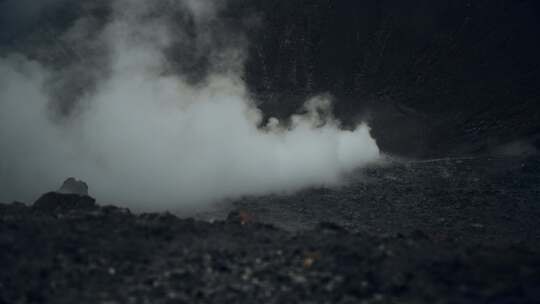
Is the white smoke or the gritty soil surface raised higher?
the white smoke

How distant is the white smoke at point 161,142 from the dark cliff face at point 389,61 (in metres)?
1.02

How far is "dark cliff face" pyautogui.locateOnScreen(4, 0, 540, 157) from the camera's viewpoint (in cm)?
1986

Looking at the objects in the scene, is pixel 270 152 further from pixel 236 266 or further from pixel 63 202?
pixel 236 266

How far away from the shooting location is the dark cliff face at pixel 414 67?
1972 cm

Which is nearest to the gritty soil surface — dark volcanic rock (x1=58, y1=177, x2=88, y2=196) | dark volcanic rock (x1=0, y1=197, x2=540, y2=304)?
dark volcanic rock (x1=0, y1=197, x2=540, y2=304)

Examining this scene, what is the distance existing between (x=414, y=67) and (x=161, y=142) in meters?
11.7

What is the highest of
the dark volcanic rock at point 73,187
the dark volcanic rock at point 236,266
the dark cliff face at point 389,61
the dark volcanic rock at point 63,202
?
the dark cliff face at point 389,61

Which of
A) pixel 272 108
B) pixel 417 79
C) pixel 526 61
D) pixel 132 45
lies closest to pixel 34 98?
pixel 132 45

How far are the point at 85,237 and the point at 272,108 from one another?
1180cm

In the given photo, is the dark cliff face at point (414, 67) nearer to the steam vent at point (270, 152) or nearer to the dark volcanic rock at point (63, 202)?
the steam vent at point (270, 152)

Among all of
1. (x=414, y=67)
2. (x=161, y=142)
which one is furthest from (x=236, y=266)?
(x=414, y=67)

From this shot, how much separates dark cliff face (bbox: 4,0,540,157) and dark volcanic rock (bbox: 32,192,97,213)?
7871mm

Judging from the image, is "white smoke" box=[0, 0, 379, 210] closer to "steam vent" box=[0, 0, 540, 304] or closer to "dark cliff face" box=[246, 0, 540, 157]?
"steam vent" box=[0, 0, 540, 304]

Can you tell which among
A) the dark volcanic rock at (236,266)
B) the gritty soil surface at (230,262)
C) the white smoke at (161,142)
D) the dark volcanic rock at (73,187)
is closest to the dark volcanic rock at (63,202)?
the gritty soil surface at (230,262)
